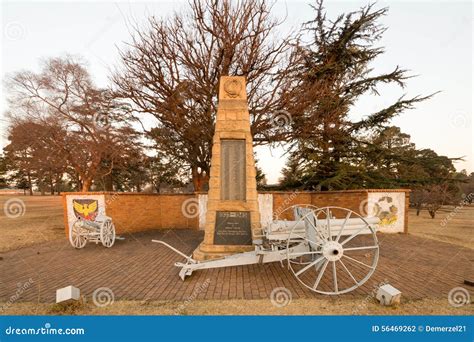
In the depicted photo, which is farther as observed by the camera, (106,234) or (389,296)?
(106,234)

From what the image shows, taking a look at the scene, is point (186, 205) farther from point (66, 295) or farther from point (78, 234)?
point (66, 295)

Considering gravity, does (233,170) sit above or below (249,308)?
above

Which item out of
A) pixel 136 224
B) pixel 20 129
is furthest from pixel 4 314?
pixel 20 129

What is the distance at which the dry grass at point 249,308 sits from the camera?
3.96 meters

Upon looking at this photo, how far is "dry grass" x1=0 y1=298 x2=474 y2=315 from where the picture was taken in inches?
156

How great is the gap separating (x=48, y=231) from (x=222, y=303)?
12.7m

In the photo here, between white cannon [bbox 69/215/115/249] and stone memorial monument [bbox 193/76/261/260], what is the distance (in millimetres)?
4235

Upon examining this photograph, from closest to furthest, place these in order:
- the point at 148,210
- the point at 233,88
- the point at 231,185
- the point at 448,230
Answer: the point at 231,185 < the point at 233,88 < the point at 148,210 < the point at 448,230
